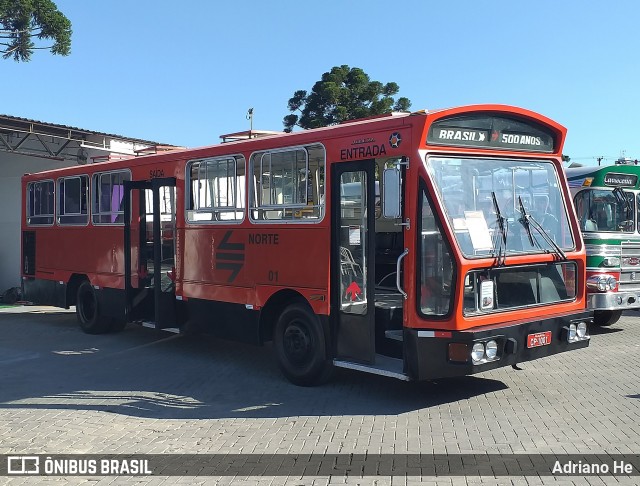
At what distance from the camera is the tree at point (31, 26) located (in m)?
19.9

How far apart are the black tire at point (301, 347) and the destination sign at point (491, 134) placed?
2.57m

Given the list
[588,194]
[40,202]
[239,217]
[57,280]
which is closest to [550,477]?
[239,217]

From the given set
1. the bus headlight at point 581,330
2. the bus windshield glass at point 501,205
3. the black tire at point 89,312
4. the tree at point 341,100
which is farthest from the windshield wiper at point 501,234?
the tree at point 341,100

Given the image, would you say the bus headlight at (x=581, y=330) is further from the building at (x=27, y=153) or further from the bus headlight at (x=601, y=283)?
the building at (x=27, y=153)

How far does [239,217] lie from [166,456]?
3.92 meters

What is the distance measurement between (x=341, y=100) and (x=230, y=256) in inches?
938

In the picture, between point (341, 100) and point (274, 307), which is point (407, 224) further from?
point (341, 100)

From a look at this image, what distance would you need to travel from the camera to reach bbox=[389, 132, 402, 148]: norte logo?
6949 millimetres

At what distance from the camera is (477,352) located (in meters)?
6.61

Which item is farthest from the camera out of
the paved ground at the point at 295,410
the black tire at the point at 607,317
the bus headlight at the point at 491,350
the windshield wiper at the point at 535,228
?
the black tire at the point at 607,317

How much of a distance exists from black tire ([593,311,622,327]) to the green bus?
978 mm

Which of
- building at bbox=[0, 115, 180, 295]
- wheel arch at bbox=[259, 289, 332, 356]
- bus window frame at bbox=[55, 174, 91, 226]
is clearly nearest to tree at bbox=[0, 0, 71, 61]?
building at bbox=[0, 115, 180, 295]

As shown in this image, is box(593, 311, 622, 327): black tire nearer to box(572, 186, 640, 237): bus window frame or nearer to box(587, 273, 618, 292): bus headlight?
box(587, 273, 618, 292): bus headlight

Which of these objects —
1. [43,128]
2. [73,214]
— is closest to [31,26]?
[43,128]
